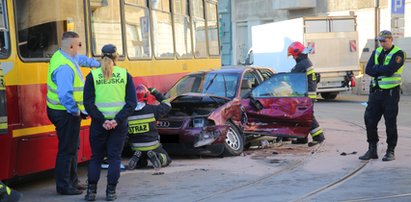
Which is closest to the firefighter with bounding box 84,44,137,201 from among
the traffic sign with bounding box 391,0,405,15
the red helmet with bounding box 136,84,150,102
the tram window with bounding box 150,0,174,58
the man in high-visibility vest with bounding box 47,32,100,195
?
the man in high-visibility vest with bounding box 47,32,100,195

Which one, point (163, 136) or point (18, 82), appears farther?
point (163, 136)

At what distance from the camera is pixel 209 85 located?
11.0 meters

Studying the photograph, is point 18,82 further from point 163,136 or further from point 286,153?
point 286,153

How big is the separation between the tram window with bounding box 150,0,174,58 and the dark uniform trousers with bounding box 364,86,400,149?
3.68m

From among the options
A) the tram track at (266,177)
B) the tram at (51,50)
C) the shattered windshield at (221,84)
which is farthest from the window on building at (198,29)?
the tram track at (266,177)

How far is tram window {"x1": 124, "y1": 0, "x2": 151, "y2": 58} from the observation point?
9484mm

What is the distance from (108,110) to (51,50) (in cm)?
135

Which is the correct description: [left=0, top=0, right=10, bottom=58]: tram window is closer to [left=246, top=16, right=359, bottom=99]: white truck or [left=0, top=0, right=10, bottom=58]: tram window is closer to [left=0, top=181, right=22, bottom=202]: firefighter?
[left=0, top=181, right=22, bottom=202]: firefighter

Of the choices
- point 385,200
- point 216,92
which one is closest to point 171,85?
point 216,92

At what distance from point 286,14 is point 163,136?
2489 cm

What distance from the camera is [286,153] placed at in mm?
10391

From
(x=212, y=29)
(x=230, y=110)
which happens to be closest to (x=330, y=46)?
(x=212, y=29)

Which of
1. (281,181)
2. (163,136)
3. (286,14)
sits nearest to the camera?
(281,181)

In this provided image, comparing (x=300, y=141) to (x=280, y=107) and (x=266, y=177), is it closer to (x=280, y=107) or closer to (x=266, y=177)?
(x=280, y=107)
